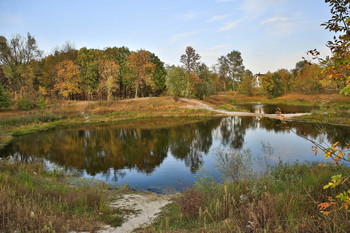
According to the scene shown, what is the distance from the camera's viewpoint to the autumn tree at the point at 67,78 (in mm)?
51125

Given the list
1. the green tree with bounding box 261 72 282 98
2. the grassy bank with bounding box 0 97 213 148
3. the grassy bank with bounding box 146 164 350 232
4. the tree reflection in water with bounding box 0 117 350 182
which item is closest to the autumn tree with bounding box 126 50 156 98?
the grassy bank with bounding box 0 97 213 148

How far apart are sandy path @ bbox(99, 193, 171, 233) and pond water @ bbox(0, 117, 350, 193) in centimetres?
183

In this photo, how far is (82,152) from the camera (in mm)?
20250

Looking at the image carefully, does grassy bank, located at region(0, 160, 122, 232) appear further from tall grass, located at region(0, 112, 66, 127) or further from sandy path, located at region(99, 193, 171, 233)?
tall grass, located at region(0, 112, 66, 127)

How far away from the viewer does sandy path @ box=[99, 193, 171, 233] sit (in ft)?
21.6

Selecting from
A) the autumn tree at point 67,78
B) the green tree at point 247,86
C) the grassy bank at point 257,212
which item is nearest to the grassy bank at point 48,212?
the grassy bank at point 257,212

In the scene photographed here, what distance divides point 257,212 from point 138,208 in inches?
197

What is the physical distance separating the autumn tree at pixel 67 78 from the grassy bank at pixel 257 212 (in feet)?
165

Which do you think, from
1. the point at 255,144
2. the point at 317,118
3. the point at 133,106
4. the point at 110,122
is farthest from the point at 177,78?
the point at 255,144

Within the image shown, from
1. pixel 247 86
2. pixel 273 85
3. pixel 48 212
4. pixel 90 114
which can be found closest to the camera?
pixel 48 212

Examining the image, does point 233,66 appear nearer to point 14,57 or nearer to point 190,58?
point 190,58

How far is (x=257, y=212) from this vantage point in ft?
16.3

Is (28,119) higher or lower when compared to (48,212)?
higher

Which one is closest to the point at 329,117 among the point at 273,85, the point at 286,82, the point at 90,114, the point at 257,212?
the point at 257,212
